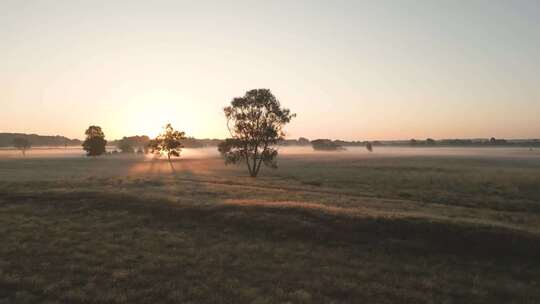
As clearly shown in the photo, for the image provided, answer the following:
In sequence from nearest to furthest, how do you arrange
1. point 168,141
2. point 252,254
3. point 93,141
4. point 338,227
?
point 252,254, point 338,227, point 168,141, point 93,141

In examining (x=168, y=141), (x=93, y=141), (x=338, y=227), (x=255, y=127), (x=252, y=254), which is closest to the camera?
(x=252, y=254)

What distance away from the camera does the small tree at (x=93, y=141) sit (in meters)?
→ 126

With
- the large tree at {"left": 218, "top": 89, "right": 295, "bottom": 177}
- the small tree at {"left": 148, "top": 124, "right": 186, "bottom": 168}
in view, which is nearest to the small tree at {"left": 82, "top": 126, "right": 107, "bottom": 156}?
the small tree at {"left": 148, "top": 124, "right": 186, "bottom": 168}

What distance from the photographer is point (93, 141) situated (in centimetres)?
12694

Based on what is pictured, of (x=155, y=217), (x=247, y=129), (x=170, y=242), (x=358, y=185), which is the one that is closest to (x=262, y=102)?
(x=247, y=129)

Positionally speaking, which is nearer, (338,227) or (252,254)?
(252,254)

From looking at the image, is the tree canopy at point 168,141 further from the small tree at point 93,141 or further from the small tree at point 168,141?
the small tree at point 93,141

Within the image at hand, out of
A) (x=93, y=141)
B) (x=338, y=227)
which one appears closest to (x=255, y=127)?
(x=338, y=227)

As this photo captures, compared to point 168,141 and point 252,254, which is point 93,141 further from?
point 252,254

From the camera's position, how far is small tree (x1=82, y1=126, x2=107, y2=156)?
126250mm

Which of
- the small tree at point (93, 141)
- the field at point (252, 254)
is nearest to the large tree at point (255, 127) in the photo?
the field at point (252, 254)

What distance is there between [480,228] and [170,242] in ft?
56.4

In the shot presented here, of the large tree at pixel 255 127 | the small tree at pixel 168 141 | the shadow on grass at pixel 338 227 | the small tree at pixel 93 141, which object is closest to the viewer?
the shadow on grass at pixel 338 227

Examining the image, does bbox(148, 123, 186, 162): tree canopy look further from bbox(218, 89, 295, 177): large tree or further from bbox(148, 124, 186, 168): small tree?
bbox(218, 89, 295, 177): large tree
